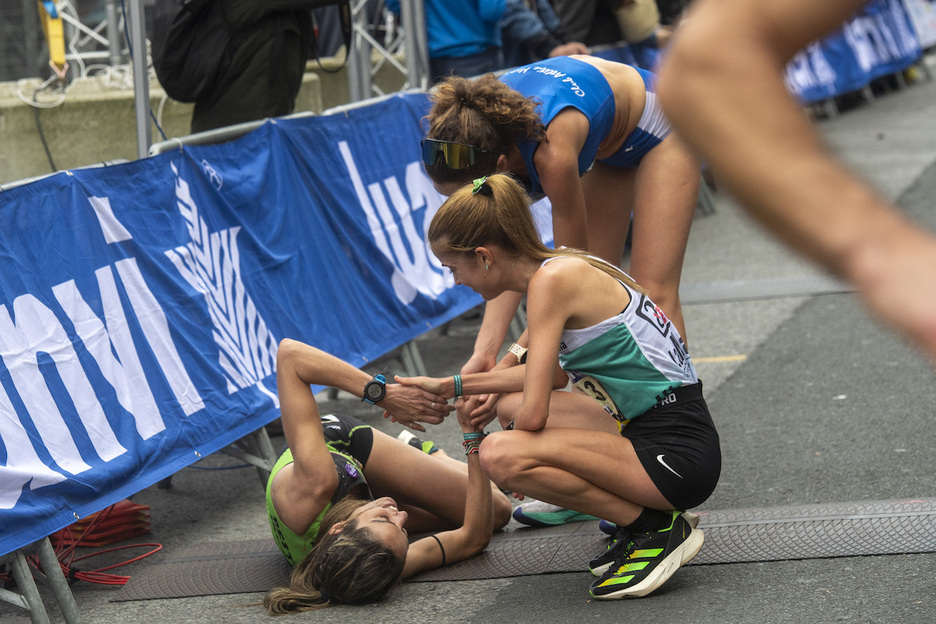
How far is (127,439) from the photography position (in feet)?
12.8

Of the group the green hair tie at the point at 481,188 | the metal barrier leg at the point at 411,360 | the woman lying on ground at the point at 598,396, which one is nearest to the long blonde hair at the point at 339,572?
the woman lying on ground at the point at 598,396

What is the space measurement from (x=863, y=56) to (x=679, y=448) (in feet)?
46.7

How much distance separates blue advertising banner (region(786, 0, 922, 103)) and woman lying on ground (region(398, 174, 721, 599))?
1126 centimetres

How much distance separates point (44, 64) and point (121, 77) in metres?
2.85

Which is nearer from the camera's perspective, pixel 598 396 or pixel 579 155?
pixel 598 396

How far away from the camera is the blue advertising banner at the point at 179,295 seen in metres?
3.60

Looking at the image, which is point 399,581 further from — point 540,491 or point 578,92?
point 578,92

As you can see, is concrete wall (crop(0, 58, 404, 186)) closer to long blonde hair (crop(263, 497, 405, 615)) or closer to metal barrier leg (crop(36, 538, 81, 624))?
metal barrier leg (crop(36, 538, 81, 624))

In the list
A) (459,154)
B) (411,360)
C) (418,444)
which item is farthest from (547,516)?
(411,360)

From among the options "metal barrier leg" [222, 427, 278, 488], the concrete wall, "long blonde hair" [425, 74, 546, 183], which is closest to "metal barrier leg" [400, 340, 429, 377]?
"metal barrier leg" [222, 427, 278, 488]

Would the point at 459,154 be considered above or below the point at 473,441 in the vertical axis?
above

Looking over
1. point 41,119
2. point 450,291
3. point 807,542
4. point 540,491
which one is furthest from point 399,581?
point 41,119

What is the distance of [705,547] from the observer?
3654mm

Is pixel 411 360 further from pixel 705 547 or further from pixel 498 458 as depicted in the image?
pixel 498 458
